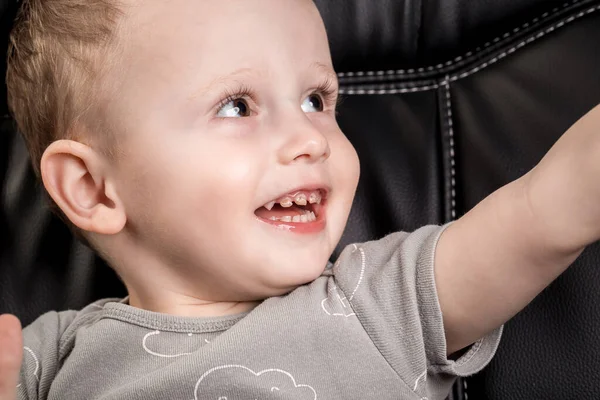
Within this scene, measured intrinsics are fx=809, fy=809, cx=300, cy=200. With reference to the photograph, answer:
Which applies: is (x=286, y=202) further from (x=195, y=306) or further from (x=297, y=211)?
(x=195, y=306)

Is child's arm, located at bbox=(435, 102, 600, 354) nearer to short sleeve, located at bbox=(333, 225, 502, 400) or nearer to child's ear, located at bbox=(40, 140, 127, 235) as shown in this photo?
short sleeve, located at bbox=(333, 225, 502, 400)

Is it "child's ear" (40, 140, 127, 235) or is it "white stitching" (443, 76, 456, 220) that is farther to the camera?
"white stitching" (443, 76, 456, 220)

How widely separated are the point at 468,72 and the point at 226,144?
453 millimetres

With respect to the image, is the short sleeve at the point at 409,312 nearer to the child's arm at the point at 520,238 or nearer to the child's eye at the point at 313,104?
the child's arm at the point at 520,238

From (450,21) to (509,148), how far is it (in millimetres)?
216

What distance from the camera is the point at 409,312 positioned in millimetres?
773

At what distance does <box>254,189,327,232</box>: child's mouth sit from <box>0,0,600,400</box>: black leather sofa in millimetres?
247

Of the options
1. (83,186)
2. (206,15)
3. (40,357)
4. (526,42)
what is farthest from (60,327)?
(526,42)

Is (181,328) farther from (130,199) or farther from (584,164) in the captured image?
(584,164)

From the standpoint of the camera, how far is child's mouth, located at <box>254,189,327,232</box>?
822 millimetres

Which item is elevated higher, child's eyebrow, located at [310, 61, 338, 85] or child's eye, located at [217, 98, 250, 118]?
child's eyebrow, located at [310, 61, 338, 85]

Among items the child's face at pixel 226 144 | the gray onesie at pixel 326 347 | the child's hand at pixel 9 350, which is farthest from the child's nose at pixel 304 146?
the child's hand at pixel 9 350

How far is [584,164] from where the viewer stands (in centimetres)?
65

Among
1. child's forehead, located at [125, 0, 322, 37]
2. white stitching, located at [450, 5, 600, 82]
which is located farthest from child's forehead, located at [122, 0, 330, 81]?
white stitching, located at [450, 5, 600, 82]
